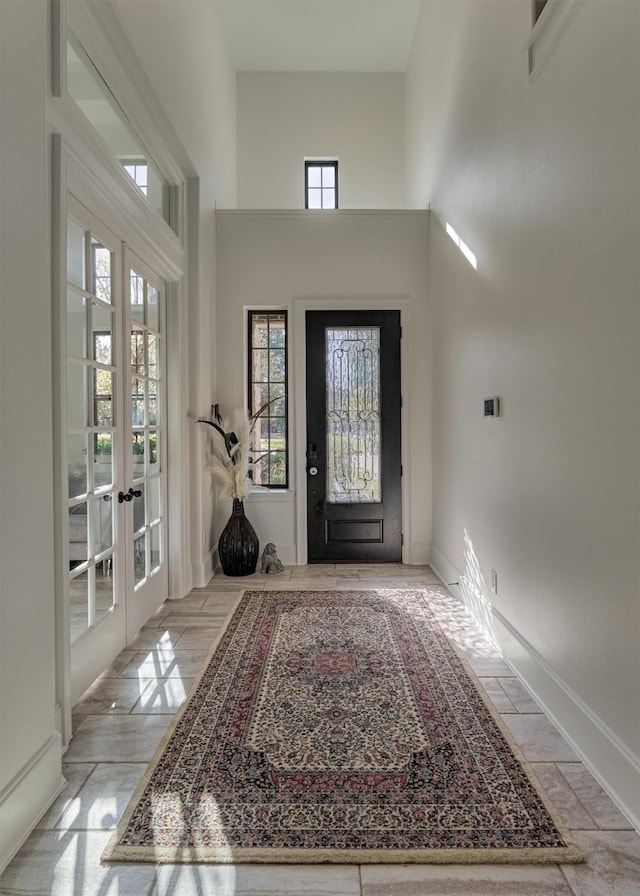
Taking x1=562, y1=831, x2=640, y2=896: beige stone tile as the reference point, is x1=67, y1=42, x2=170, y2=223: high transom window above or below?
above

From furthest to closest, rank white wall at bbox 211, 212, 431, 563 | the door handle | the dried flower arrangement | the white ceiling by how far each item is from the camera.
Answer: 1. the white ceiling
2. white wall at bbox 211, 212, 431, 563
3. the dried flower arrangement
4. the door handle

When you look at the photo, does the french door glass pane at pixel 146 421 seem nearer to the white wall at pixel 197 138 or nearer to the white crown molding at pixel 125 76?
the white wall at pixel 197 138

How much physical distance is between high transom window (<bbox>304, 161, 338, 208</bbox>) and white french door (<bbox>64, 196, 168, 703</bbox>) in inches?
127

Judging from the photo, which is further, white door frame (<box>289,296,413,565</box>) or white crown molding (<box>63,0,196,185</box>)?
white door frame (<box>289,296,413,565</box>)

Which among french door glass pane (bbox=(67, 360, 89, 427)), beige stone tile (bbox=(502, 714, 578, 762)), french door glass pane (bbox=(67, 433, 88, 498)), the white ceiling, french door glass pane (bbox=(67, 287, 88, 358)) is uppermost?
the white ceiling

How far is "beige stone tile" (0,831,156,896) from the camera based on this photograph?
4.46ft

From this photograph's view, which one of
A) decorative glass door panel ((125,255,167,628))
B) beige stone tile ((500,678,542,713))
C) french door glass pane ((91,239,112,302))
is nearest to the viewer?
beige stone tile ((500,678,542,713))

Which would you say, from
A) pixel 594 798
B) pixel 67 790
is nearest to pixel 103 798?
pixel 67 790

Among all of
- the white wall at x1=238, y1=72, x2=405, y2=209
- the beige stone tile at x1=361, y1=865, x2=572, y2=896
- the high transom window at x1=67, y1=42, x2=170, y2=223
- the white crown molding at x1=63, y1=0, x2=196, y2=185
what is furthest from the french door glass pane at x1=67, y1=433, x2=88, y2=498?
the white wall at x1=238, y1=72, x2=405, y2=209

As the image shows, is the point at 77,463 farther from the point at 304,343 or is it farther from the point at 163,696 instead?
the point at 304,343

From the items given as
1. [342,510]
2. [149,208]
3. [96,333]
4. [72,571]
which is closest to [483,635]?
[342,510]

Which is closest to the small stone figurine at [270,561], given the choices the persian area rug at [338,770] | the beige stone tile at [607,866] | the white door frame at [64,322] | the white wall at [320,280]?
the white wall at [320,280]

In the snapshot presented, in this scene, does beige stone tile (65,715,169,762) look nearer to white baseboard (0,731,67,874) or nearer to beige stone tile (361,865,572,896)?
white baseboard (0,731,67,874)

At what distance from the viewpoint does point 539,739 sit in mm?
1975
